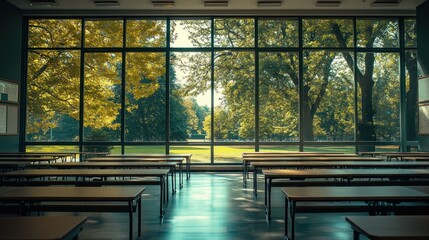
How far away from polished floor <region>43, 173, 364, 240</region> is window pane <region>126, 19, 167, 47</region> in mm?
4702

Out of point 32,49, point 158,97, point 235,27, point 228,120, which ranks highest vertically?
point 235,27

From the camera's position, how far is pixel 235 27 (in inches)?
340

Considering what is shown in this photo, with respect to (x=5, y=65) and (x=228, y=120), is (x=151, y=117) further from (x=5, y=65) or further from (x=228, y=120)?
(x=5, y=65)

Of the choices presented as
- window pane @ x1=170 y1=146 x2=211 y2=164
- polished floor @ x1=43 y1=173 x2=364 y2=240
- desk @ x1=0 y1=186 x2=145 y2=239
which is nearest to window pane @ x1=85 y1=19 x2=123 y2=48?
window pane @ x1=170 y1=146 x2=211 y2=164

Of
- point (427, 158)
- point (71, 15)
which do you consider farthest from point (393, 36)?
point (71, 15)

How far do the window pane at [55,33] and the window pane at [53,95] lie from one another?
24 centimetres

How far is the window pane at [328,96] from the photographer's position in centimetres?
858

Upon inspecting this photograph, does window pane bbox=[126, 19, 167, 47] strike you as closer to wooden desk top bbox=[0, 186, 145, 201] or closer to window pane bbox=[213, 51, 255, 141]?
window pane bbox=[213, 51, 255, 141]

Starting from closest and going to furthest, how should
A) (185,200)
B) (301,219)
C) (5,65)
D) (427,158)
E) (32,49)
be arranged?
(301,219) → (185,200) → (427,158) → (5,65) → (32,49)

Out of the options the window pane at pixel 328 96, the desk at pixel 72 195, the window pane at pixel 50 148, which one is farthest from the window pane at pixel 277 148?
the desk at pixel 72 195

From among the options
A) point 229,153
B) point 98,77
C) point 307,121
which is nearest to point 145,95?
point 98,77

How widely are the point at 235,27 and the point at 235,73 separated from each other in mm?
1217

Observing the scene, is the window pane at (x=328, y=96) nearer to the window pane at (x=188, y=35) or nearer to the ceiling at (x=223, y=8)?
the ceiling at (x=223, y=8)

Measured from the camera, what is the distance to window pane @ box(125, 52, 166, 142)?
8.62 metres
